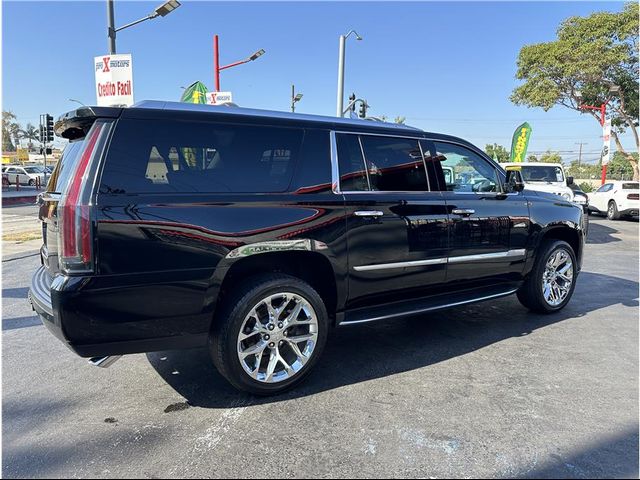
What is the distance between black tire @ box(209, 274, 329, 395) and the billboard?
22.2ft

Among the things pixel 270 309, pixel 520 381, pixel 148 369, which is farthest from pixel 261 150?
pixel 520 381

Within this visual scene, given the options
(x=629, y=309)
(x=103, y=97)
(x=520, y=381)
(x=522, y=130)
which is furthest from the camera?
(x=522, y=130)

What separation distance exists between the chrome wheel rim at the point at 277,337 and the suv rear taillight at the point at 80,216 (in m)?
1.09

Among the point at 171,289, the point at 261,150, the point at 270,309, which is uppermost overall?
the point at 261,150

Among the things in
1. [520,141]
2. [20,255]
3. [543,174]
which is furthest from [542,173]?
[20,255]

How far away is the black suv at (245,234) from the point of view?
273 cm

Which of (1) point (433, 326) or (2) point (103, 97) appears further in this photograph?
(2) point (103, 97)

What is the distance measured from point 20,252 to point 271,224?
8.05 m

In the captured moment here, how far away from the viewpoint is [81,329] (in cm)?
267

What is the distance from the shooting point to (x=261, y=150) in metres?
3.26

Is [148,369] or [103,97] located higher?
[103,97]

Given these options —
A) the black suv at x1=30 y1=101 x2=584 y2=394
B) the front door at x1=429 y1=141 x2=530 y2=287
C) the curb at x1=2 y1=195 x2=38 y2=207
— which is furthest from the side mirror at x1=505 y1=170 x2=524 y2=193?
the curb at x1=2 y1=195 x2=38 y2=207

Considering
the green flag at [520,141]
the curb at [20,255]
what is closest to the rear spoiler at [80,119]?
the curb at [20,255]

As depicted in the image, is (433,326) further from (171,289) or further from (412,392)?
(171,289)
